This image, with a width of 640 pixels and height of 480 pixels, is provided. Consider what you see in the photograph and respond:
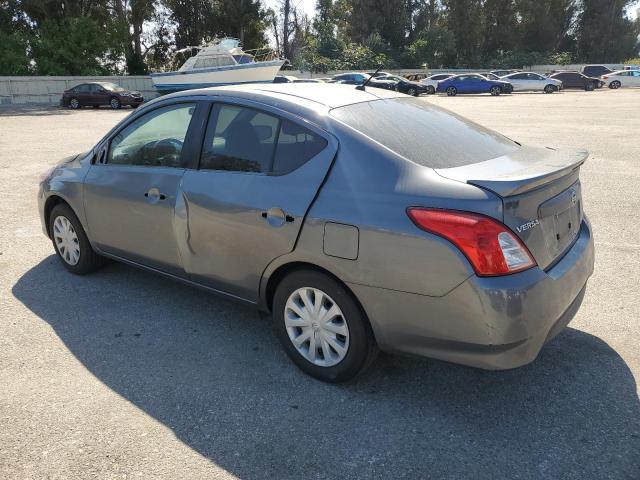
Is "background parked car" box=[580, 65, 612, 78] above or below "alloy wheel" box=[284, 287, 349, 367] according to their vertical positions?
above

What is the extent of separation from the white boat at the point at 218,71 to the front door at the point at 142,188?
92.7 feet

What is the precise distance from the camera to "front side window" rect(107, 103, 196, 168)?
3.84 metres

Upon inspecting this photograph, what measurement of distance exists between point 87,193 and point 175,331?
4.72 feet

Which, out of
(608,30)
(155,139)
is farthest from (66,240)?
(608,30)

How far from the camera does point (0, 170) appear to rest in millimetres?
10141

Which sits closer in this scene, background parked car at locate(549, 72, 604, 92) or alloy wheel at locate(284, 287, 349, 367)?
alloy wheel at locate(284, 287, 349, 367)

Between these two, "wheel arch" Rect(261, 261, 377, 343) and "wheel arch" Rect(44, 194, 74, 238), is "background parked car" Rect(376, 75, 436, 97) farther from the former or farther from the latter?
"wheel arch" Rect(261, 261, 377, 343)

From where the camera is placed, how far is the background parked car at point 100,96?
2817cm

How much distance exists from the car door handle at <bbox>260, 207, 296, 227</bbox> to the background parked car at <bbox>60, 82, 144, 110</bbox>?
27.5 meters

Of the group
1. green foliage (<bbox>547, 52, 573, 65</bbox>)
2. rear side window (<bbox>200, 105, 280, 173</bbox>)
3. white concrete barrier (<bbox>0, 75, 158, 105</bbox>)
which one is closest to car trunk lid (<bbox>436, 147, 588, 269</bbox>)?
rear side window (<bbox>200, 105, 280, 173</bbox>)

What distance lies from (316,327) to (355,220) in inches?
28.0

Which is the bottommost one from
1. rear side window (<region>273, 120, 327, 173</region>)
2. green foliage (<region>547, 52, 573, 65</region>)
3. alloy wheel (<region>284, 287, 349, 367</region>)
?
alloy wheel (<region>284, 287, 349, 367</region>)

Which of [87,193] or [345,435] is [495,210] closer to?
[345,435]

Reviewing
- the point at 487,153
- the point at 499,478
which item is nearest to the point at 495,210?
the point at 487,153
